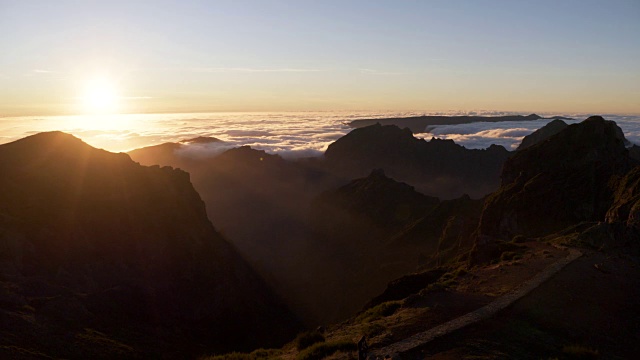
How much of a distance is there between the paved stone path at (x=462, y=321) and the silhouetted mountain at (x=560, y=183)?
26.1m

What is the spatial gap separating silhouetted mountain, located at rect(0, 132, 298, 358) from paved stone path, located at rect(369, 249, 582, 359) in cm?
2988

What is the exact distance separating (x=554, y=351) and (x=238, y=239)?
164 meters

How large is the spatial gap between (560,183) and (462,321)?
4711cm

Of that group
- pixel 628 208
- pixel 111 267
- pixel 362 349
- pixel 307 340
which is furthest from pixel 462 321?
pixel 111 267

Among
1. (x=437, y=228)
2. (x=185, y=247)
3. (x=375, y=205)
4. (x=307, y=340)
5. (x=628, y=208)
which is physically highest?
(x=628, y=208)

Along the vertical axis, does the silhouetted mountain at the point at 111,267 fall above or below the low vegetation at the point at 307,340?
below

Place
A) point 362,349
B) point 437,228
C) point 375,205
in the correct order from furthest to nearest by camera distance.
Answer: point 375,205, point 437,228, point 362,349

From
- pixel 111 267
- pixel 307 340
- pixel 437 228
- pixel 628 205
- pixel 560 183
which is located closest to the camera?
pixel 307 340

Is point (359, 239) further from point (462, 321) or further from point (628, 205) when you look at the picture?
point (462, 321)

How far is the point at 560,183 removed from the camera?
56.3 m

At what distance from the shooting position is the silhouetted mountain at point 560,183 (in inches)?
1982

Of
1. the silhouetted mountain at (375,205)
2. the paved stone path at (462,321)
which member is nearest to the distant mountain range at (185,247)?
the paved stone path at (462,321)

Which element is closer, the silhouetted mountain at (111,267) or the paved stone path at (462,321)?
the paved stone path at (462,321)

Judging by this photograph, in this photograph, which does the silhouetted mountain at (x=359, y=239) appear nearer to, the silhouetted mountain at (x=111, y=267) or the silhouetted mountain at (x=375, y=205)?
the silhouetted mountain at (x=375, y=205)
